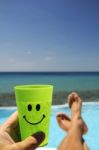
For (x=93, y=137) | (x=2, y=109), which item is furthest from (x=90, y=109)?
(x=93, y=137)

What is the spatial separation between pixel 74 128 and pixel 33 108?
129mm

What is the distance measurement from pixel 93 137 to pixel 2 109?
2726mm

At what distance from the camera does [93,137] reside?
14.2 ft

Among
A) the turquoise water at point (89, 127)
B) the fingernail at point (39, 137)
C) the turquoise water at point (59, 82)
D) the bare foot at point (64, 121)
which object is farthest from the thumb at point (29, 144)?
the turquoise water at point (59, 82)

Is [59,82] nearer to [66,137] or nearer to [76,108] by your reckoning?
[76,108]

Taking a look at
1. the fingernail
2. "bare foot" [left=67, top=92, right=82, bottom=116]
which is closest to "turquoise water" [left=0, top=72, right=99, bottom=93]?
"bare foot" [left=67, top=92, right=82, bottom=116]

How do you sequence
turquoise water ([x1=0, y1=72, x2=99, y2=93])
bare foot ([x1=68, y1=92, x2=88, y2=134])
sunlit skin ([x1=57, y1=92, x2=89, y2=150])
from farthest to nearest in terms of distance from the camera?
turquoise water ([x1=0, y1=72, x2=99, y2=93]), bare foot ([x1=68, y1=92, x2=88, y2=134]), sunlit skin ([x1=57, y1=92, x2=89, y2=150])

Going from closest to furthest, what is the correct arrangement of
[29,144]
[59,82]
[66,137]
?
[29,144], [66,137], [59,82]

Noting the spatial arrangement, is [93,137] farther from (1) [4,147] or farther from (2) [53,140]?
(1) [4,147]

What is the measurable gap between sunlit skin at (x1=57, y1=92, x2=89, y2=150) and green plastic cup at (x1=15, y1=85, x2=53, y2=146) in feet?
0.27

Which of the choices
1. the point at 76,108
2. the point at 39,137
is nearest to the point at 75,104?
the point at 76,108

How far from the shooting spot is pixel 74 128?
1006 millimetres

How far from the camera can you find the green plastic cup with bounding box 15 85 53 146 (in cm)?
100

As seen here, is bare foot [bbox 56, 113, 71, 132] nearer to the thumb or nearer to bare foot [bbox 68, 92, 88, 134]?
bare foot [bbox 68, 92, 88, 134]
